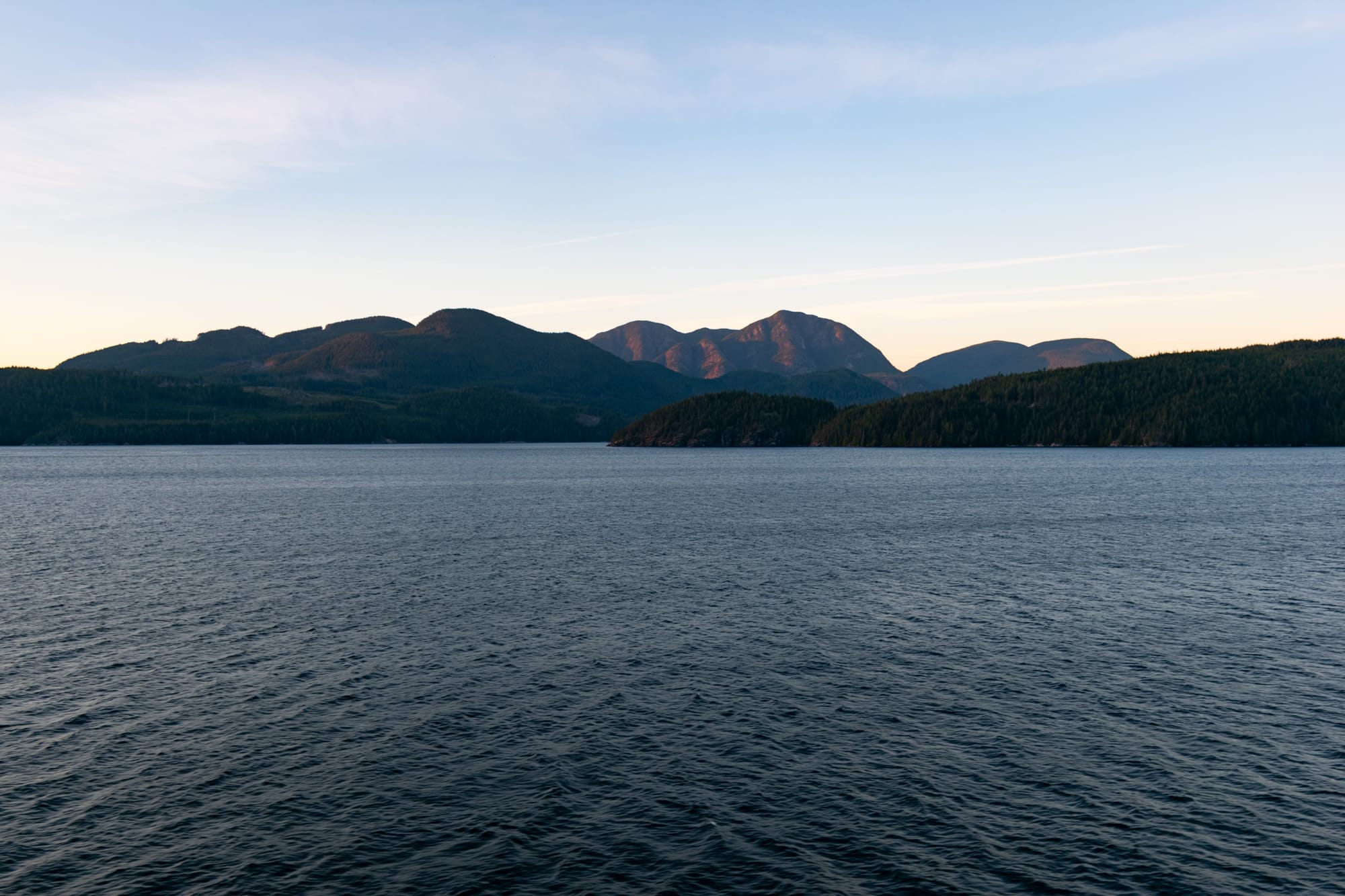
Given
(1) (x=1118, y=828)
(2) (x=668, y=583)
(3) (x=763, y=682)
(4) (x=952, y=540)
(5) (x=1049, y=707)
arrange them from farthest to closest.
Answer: (4) (x=952, y=540)
(2) (x=668, y=583)
(3) (x=763, y=682)
(5) (x=1049, y=707)
(1) (x=1118, y=828)

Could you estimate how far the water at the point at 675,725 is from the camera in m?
25.0

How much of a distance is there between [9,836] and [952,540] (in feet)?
280

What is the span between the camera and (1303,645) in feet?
158

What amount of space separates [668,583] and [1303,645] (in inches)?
1611

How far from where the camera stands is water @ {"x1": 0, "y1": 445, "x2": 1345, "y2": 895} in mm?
25047

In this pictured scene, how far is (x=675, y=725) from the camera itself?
3619 centimetres

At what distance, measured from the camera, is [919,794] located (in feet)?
96.4

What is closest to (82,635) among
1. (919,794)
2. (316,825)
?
(316,825)

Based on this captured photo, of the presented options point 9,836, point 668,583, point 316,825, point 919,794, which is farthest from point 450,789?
point 668,583

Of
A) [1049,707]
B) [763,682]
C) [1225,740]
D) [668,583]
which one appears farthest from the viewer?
[668,583]

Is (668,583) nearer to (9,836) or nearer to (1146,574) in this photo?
(1146,574)

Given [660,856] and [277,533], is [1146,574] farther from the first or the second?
[277,533]

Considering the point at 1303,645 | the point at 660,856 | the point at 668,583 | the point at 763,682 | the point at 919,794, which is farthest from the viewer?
the point at 668,583

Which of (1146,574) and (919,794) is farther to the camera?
(1146,574)
